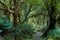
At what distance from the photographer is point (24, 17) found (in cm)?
1780

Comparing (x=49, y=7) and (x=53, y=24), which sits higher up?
(x=49, y=7)

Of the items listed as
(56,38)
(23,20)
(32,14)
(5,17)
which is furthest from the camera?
(32,14)

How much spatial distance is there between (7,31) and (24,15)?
5.63 m

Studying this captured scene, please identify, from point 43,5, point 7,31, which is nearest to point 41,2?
point 43,5

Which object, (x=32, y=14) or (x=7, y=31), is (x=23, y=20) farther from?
(x=7, y=31)

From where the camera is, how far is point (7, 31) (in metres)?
12.4

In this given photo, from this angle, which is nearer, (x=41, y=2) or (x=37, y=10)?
(x=41, y=2)

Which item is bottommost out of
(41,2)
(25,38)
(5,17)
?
(25,38)

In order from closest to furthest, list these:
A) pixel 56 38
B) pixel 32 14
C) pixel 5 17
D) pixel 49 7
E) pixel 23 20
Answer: pixel 56 38 < pixel 5 17 < pixel 49 7 < pixel 23 20 < pixel 32 14

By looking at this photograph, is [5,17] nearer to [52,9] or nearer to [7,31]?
[7,31]

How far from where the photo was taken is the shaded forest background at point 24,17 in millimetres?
11836

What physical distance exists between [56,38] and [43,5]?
18.7 ft

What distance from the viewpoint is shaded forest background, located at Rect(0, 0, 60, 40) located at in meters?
11.8

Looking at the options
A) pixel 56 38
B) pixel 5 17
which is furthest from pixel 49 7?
pixel 56 38
